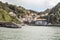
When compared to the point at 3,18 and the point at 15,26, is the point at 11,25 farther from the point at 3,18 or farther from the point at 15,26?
the point at 3,18

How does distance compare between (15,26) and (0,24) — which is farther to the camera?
(0,24)

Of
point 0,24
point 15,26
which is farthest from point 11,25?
point 0,24

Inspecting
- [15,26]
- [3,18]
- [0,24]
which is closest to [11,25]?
[15,26]

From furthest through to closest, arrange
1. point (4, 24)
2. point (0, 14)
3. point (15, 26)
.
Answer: point (0, 14)
point (4, 24)
point (15, 26)

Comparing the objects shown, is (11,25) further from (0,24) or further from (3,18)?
→ (3,18)

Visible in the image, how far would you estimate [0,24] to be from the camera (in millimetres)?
131250

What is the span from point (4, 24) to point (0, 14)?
41.3 meters

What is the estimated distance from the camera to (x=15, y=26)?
121m

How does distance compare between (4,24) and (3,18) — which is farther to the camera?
(3,18)

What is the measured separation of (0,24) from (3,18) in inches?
1535

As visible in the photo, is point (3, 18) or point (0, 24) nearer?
point (0, 24)

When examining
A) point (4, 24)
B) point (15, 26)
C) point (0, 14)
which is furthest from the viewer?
point (0, 14)

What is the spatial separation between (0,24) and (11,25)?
12.0 m

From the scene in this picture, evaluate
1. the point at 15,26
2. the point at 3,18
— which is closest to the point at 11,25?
the point at 15,26
